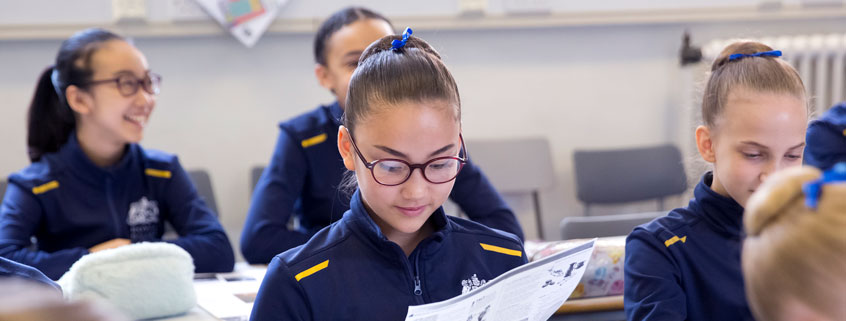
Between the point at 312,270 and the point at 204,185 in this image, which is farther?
the point at 204,185

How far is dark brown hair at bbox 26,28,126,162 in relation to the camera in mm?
2553

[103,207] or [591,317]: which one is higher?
[103,207]

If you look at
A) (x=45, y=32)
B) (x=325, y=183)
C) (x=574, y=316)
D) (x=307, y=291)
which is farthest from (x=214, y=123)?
(x=307, y=291)

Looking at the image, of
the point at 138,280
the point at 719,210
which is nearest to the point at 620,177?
the point at 719,210

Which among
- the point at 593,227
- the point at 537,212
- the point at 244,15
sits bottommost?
the point at 537,212

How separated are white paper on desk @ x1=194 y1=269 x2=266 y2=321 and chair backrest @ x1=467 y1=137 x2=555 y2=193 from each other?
1941mm

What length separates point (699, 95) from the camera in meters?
1.92

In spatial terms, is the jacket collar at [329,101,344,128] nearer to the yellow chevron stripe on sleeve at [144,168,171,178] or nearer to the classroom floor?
the yellow chevron stripe on sleeve at [144,168,171,178]

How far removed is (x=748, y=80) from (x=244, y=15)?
271 centimetres

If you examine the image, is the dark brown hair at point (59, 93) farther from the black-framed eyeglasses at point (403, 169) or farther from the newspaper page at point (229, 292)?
the black-framed eyeglasses at point (403, 169)

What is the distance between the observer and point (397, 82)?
1.45 metres

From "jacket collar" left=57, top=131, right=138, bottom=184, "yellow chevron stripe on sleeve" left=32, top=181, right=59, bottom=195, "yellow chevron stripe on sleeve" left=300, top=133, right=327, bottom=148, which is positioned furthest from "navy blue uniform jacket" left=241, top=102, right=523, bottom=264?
"yellow chevron stripe on sleeve" left=32, top=181, right=59, bottom=195

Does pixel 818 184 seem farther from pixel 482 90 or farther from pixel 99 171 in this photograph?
pixel 482 90

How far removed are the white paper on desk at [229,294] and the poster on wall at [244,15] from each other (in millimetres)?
1928
